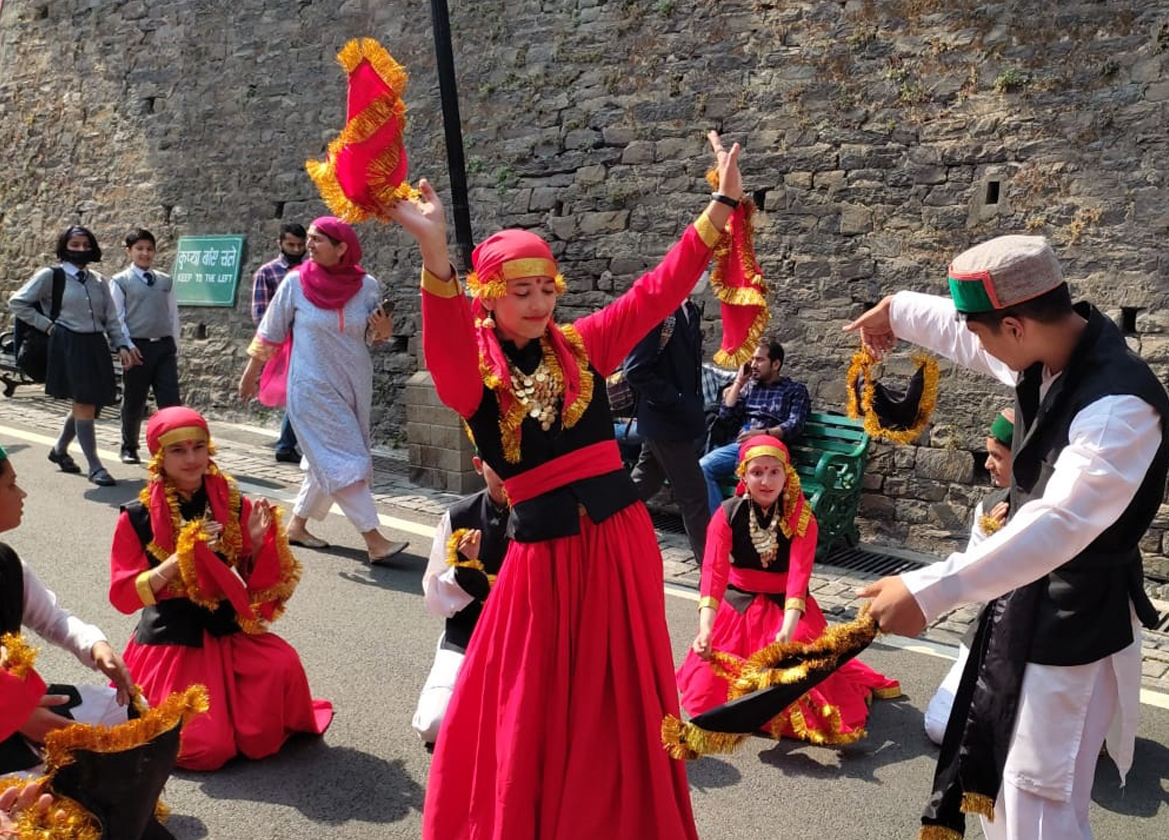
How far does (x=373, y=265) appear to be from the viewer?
11359mm

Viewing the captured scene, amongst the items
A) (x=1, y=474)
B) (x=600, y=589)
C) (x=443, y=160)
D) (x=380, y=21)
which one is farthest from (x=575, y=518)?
(x=380, y=21)

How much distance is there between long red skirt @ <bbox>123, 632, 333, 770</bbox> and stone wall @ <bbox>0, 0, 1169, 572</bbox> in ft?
16.9

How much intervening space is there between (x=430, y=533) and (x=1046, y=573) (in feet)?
18.3

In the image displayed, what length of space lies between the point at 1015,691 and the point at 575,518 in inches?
47.3

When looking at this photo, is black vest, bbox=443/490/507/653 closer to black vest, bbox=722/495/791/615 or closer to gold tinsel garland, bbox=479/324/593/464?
gold tinsel garland, bbox=479/324/593/464

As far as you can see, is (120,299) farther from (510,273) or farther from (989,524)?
(989,524)

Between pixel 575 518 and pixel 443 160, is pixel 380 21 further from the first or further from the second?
pixel 575 518

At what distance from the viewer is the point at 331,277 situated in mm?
6719

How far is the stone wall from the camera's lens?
710 cm

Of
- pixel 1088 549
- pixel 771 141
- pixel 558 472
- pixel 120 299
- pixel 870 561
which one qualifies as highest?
pixel 771 141

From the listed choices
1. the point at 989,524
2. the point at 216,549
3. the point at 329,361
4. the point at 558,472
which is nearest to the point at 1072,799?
the point at 558,472

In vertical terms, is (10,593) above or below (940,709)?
above

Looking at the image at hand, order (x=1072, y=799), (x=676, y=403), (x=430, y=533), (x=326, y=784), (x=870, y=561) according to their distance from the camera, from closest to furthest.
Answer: (x=1072, y=799) → (x=326, y=784) → (x=676, y=403) → (x=870, y=561) → (x=430, y=533)

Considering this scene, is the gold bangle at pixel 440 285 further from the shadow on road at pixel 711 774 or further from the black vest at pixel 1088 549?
the shadow on road at pixel 711 774
